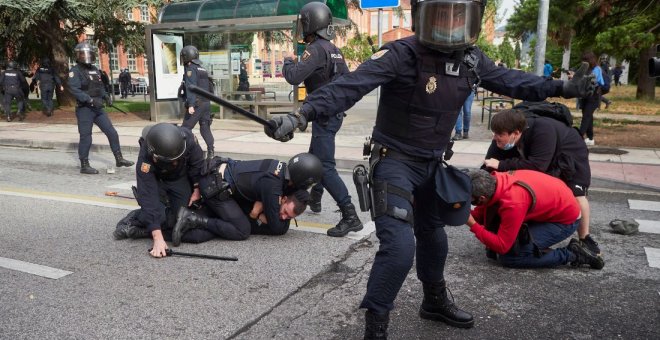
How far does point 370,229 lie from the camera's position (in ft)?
16.4

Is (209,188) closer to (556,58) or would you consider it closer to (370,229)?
(370,229)

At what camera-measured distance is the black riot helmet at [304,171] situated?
4.17m

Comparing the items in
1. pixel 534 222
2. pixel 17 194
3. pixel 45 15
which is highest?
pixel 45 15

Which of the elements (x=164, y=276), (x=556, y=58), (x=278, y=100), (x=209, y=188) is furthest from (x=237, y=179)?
(x=556, y=58)

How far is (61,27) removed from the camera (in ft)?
63.1

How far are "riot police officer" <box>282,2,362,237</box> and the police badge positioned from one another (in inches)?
82.1

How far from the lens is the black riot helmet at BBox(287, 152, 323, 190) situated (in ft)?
13.7

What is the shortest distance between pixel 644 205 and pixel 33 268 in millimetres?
5942

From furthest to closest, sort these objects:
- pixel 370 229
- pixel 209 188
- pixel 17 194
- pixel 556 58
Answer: pixel 556 58
pixel 17 194
pixel 370 229
pixel 209 188

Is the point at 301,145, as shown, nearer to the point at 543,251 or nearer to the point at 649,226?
the point at 649,226

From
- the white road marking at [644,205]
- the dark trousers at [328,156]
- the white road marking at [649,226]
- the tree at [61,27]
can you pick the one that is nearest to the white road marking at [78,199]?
the dark trousers at [328,156]

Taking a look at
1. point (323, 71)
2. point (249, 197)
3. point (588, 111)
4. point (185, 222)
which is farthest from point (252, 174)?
point (588, 111)

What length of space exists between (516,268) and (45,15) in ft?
52.5

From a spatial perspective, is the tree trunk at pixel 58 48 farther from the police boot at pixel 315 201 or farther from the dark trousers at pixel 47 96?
the police boot at pixel 315 201
